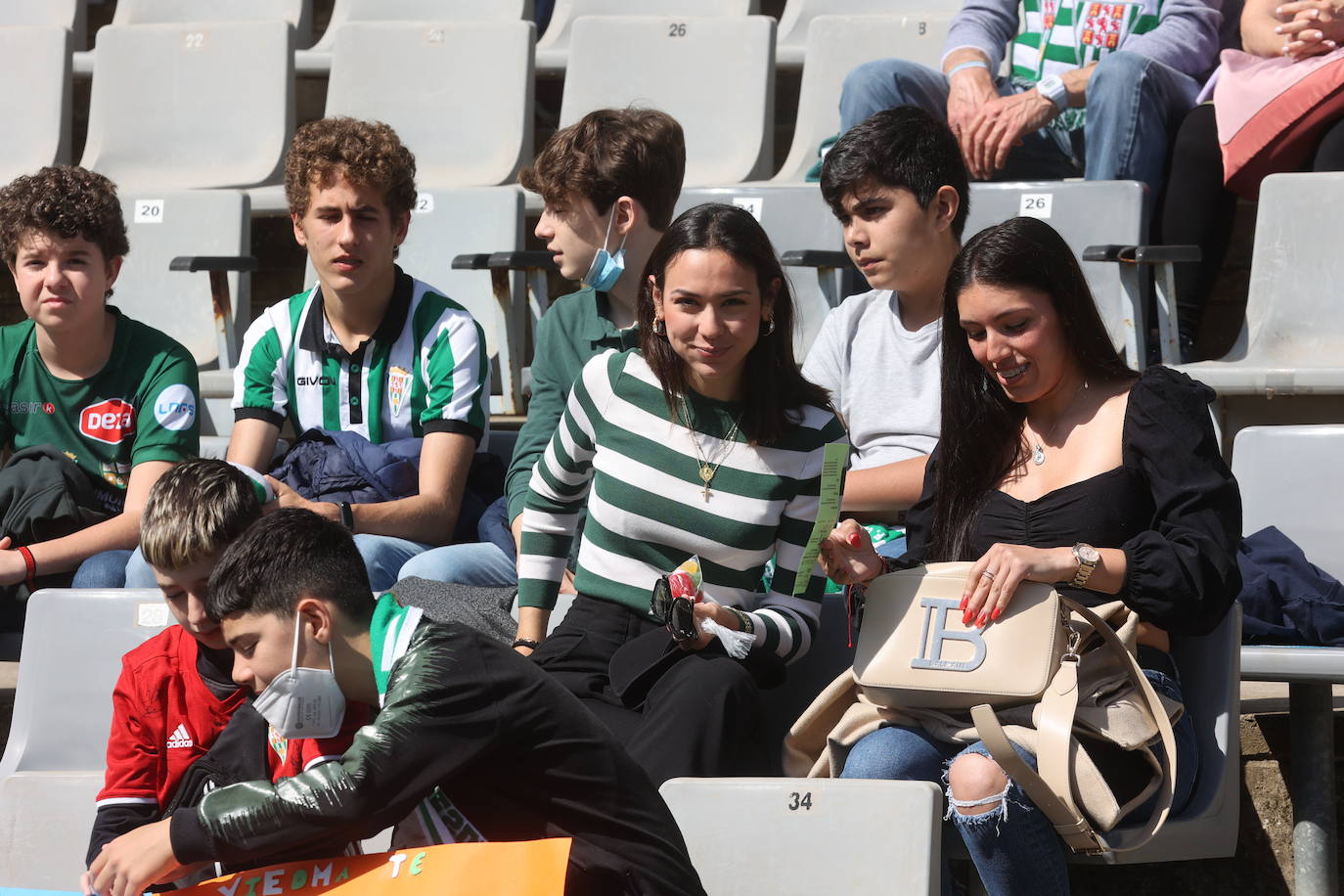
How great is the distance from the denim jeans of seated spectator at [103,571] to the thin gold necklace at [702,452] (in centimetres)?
113

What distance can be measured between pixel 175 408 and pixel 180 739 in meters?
1.14

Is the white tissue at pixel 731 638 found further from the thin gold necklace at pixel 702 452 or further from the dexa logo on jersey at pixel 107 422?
the dexa logo on jersey at pixel 107 422

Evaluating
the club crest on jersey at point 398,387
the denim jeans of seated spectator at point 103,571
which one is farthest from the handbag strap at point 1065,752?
the denim jeans of seated spectator at point 103,571

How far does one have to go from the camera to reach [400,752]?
5.16 ft

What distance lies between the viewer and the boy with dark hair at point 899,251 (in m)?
2.80

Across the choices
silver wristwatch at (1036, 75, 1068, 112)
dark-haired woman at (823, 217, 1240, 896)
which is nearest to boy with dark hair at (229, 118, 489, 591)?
dark-haired woman at (823, 217, 1240, 896)

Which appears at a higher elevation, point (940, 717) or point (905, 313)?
point (905, 313)

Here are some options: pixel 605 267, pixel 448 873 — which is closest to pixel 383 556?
pixel 605 267

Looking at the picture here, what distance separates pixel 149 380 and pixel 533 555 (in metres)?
1.01

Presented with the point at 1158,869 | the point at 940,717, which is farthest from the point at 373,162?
the point at 1158,869

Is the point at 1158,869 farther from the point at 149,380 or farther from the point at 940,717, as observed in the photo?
the point at 149,380

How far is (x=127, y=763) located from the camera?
201 centimetres

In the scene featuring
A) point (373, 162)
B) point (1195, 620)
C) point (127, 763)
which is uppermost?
point (373, 162)

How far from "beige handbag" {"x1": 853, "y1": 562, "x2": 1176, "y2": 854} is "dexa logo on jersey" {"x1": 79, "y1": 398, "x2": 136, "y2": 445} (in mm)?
1602
